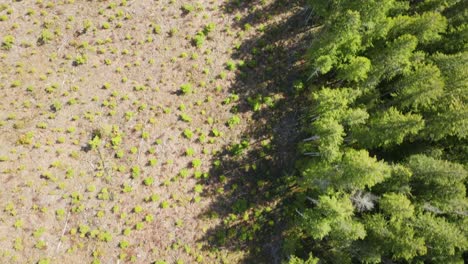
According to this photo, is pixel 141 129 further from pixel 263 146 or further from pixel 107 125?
pixel 263 146

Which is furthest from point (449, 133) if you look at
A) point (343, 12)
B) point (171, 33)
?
point (171, 33)

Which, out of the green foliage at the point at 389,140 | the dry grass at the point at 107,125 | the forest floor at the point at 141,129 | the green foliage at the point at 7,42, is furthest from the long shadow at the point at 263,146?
the green foliage at the point at 7,42

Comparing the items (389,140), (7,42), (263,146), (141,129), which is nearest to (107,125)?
(141,129)

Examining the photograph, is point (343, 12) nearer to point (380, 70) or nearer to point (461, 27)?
point (380, 70)

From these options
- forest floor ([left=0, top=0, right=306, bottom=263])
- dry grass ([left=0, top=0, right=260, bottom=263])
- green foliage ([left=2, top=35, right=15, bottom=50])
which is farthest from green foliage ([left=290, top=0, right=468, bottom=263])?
green foliage ([left=2, top=35, right=15, bottom=50])

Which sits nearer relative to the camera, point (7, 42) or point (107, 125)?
point (107, 125)

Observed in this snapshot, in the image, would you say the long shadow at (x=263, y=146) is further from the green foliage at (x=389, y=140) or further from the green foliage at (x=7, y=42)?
the green foliage at (x=7, y=42)

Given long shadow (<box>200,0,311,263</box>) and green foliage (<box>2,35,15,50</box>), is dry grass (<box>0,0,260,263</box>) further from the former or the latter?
long shadow (<box>200,0,311,263</box>)
